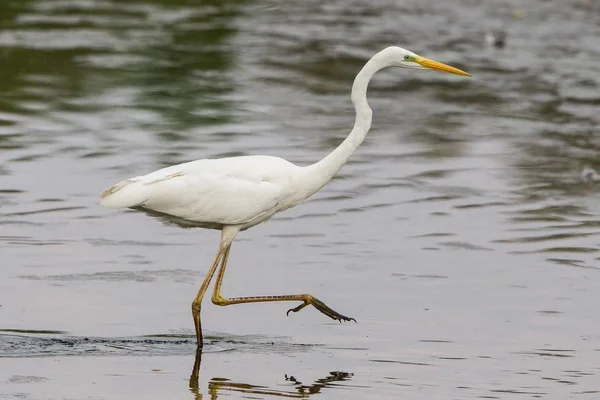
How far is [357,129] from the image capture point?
9.16m

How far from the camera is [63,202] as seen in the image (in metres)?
12.7

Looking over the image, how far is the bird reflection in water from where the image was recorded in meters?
7.81

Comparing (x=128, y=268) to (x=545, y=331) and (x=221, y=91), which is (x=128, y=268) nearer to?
(x=545, y=331)

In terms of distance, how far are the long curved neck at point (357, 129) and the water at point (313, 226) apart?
1063 mm

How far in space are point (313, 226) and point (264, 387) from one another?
4.30m

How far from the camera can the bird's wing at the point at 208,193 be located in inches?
355

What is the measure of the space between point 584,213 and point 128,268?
4.56 meters

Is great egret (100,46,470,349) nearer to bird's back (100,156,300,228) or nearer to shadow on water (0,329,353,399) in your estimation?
bird's back (100,156,300,228)

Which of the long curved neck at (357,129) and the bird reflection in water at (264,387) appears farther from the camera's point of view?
the long curved neck at (357,129)

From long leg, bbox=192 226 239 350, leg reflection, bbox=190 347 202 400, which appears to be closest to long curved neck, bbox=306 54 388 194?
long leg, bbox=192 226 239 350

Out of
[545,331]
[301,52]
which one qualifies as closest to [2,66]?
[301,52]

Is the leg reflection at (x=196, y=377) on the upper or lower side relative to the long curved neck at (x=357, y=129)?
lower

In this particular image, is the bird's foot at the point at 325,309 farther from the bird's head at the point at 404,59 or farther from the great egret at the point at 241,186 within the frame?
the bird's head at the point at 404,59

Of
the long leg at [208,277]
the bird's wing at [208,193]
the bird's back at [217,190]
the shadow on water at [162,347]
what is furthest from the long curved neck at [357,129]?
the shadow on water at [162,347]
